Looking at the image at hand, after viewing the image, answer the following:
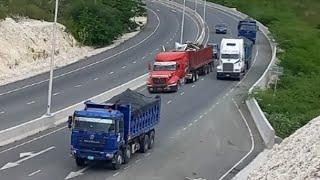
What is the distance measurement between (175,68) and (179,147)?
64.8 ft

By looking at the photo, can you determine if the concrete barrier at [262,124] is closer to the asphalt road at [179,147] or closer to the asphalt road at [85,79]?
the asphalt road at [179,147]

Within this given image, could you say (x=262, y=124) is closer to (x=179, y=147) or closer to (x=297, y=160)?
(x=179, y=147)

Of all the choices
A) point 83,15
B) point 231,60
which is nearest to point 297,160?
point 231,60

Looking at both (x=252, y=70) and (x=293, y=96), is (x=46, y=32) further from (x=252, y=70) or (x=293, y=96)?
(x=293, y=96)

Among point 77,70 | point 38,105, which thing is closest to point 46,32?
point 77,70

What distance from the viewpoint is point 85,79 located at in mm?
60219

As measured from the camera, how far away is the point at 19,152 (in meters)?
32.8

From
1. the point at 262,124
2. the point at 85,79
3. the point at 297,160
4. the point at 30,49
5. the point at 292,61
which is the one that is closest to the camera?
the point at 297,160

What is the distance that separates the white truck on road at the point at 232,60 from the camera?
61.4 metres

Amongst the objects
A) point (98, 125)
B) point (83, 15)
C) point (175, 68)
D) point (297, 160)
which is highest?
point (297, 160)

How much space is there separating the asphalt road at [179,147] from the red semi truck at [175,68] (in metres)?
0.94

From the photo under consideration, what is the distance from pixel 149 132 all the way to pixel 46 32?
39.4m

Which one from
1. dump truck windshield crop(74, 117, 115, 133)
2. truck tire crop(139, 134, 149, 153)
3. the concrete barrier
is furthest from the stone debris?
→ the concrete barrier

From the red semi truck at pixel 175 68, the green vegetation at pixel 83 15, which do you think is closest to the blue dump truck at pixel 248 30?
the green vegetation at pixel 83 15
